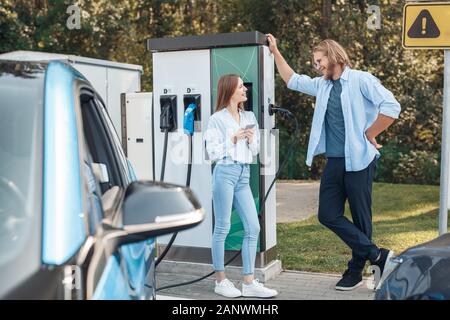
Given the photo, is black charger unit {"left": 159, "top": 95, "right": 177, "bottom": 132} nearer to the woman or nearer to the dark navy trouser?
the woman

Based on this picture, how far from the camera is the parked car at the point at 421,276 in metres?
2.46

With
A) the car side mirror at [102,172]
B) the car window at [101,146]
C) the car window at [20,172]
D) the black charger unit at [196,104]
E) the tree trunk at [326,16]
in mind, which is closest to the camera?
the car window at [20,172]

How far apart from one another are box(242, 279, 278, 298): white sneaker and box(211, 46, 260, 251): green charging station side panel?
A: 0.64 meters

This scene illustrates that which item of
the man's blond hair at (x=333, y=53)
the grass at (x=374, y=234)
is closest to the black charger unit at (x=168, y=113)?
the man's blond hair at (x=333, y=53)

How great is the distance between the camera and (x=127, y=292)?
1.97m

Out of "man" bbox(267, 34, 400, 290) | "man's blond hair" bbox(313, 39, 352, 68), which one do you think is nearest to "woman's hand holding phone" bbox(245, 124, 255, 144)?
"man" bbox(267, 34, 400, 290)

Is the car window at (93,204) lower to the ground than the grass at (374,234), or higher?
higher

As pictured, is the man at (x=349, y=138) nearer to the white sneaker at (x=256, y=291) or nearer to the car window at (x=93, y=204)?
the white sneaker at (x=256, y=291)

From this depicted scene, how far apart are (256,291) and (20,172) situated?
3.43 meters

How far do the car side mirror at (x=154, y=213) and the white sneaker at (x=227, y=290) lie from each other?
3174mm

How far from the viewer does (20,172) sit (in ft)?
6.11

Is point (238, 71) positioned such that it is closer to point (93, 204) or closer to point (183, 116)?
point (183, 116)
